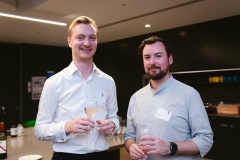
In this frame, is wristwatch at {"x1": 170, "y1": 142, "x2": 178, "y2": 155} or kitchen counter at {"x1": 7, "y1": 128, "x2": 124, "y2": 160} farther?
kitchen counter at {"x1": 7, "y1": 128, "x2": 124, "y2": 160}

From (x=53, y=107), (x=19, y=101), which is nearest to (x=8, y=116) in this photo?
(x=19, y=101)

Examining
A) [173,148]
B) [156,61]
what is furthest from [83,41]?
[173,148]

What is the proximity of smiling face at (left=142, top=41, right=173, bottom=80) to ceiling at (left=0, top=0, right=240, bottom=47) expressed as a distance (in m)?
2.44

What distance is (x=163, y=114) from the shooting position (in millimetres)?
1508

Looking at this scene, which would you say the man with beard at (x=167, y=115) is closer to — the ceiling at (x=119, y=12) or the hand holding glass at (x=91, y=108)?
the hand holding glass at (x=91, y=108)

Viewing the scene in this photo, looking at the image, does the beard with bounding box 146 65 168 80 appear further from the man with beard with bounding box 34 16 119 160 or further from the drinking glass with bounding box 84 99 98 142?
the drinking glass with bounding box 84 99 98 142

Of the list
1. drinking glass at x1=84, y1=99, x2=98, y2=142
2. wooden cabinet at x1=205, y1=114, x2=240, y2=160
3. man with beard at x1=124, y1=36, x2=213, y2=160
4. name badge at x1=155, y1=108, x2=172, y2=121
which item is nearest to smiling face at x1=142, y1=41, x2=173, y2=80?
man with beard at x1=124, y1=36, x2=213, y2=160

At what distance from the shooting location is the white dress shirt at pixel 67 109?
1.35 meters

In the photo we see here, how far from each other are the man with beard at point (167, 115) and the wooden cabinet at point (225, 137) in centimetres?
318

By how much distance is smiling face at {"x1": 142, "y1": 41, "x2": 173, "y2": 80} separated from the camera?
155 cm

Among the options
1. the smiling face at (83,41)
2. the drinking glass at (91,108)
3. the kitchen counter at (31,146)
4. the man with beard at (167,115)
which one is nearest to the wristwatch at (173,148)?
the man with beard at (167,115)

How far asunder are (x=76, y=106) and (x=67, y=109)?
0.18 feet

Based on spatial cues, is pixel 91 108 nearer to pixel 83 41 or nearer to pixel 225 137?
pixel 83 41

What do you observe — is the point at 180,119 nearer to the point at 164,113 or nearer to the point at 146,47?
the point at 164,113
